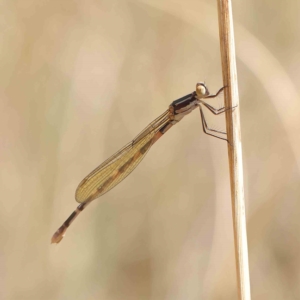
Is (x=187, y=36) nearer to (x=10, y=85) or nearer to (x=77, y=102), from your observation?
(x=77, y=102)

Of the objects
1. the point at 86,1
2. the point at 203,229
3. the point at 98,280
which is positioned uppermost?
the point at 86,1

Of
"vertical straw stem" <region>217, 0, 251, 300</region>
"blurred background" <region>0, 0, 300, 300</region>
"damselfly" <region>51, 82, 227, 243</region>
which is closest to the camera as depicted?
"vertical straw stem" <region>217, 0, 251, 300</region>

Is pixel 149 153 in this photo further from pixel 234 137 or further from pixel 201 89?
pixel 234 137

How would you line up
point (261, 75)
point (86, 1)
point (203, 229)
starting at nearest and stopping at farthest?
point (261, 75)
point (203, 229)
point (86, 1)

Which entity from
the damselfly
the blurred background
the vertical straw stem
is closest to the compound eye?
the damselfly

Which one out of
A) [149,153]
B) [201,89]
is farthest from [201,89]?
[149,153]

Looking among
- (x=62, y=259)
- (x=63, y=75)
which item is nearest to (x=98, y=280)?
(x=62, y=259)

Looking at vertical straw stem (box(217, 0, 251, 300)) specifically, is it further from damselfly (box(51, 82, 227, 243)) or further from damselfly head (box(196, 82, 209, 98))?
damselfly (box(51, 82, 227, 243))
